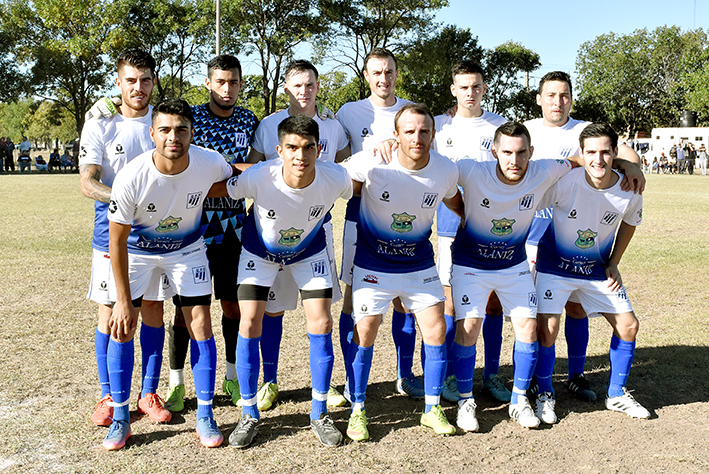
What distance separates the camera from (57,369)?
5.68 meters

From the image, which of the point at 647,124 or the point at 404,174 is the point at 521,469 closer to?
the point at 404,174

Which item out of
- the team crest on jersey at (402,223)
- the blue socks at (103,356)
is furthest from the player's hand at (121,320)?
the team crest on jersey at (402,223)

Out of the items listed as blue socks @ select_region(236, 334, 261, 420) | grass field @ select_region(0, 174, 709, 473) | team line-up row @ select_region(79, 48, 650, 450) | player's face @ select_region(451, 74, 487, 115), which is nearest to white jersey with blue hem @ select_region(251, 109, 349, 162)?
team line-up row @ select_region(79, 48, 650, 450)

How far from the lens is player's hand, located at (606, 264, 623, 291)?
5.02 meters

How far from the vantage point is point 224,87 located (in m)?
5.00

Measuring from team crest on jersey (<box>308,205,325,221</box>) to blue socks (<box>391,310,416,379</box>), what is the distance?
1.30 metres

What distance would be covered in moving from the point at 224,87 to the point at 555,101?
2.89m

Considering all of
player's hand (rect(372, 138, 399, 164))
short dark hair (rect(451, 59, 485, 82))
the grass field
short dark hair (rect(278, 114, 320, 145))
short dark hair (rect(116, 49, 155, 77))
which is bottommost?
the grass field

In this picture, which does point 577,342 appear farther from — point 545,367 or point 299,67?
point 299,67

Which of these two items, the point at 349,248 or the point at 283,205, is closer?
the point at 283,205

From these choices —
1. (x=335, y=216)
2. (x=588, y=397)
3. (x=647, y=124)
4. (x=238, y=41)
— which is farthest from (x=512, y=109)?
(x=588, y=397)

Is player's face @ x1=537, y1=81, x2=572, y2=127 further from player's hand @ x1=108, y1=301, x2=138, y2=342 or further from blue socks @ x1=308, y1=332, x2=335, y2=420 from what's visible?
player's hand @ x1=108, y1=301, x2=138, y2=342

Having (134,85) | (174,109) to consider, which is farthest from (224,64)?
(174,109)

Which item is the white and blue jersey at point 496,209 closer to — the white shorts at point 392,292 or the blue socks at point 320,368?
the white shorts at point 392,292
